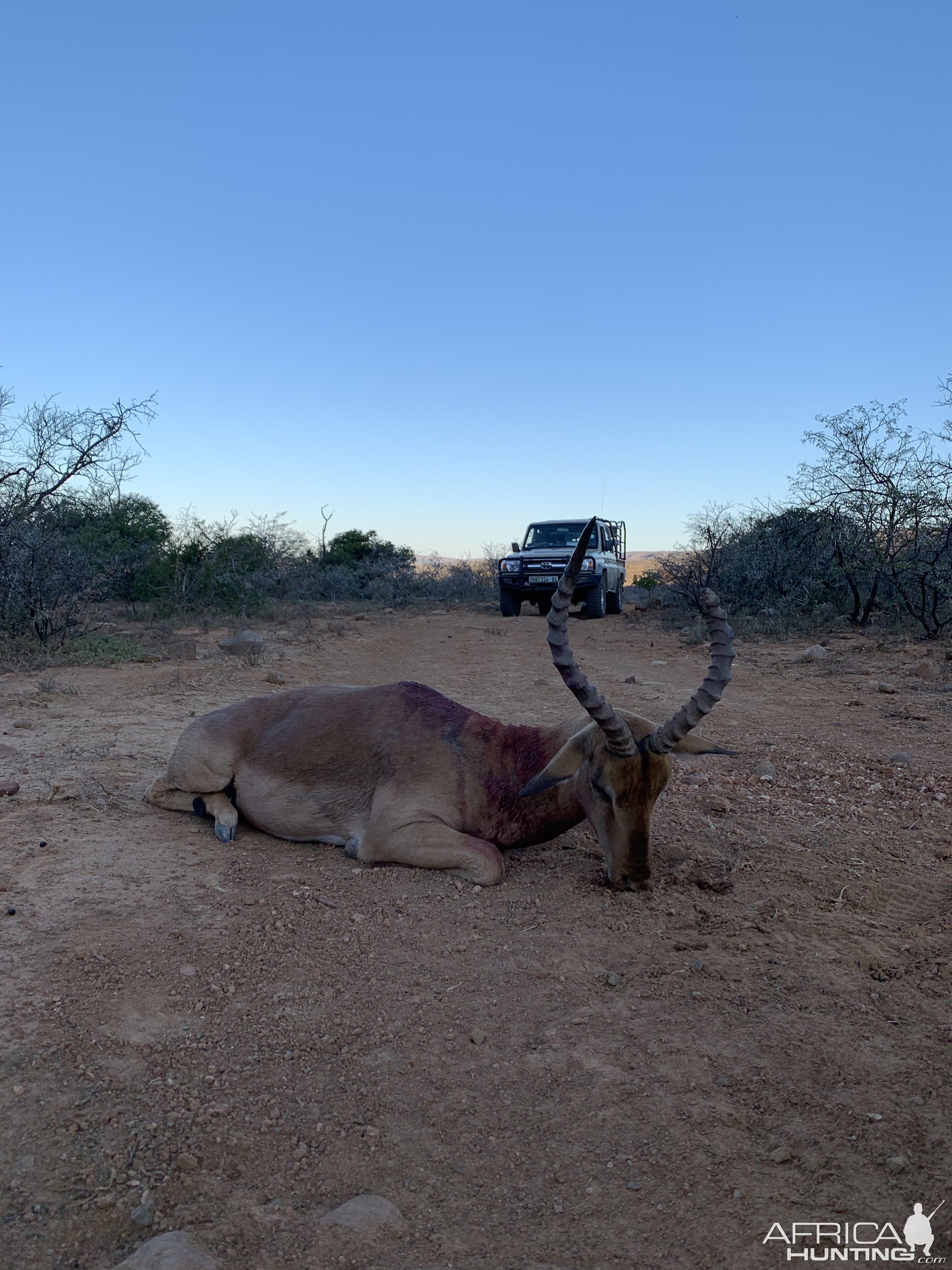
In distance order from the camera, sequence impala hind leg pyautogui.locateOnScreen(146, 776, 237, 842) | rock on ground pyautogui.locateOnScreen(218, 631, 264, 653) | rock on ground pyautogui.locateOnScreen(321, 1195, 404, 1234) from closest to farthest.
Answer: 1. rock on ground pyautogui.locateOnScreen(321, 1195, 404, 1234)
2. impala hind leg pyautogui.locateOnScreen(146, 776, 237, 842)
3. rock on ground pyautogui.locateOnScreen(218, 631, 264, 653)

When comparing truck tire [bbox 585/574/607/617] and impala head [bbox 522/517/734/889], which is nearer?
impala head [bbox 522/517/734/889]

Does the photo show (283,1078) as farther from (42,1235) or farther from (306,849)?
(306,849)

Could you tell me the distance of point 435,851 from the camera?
4883 millimetres

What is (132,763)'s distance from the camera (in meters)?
6.99

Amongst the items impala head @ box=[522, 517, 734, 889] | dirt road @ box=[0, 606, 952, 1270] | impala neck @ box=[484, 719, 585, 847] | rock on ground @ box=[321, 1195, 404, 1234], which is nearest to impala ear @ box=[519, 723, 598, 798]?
impala head @ box=[522, 517, 734, 889]

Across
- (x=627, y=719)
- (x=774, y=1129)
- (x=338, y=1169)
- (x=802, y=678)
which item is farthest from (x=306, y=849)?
(x=802, y=678)

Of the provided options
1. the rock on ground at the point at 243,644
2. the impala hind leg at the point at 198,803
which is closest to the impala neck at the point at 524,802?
the impala hind leg at the point at 198,803

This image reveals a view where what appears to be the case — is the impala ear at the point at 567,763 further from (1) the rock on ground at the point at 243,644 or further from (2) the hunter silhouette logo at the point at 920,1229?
(1) the rock on ground at the point at 243,644

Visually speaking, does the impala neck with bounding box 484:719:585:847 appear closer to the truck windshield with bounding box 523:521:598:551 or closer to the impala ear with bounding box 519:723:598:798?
the impala ear with bounding box 519:723:598:798

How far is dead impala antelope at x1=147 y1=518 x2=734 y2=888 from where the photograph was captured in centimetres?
458

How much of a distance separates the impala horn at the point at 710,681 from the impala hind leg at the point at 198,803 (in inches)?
103

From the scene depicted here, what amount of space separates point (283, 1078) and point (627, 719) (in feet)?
9.05

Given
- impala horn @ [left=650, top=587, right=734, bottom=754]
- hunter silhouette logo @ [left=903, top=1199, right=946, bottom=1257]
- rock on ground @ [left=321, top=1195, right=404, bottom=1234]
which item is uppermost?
impala horn @ [left=650, top=587, right=734, bottom=754]

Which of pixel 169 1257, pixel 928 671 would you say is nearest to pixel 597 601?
pixel 928 671
